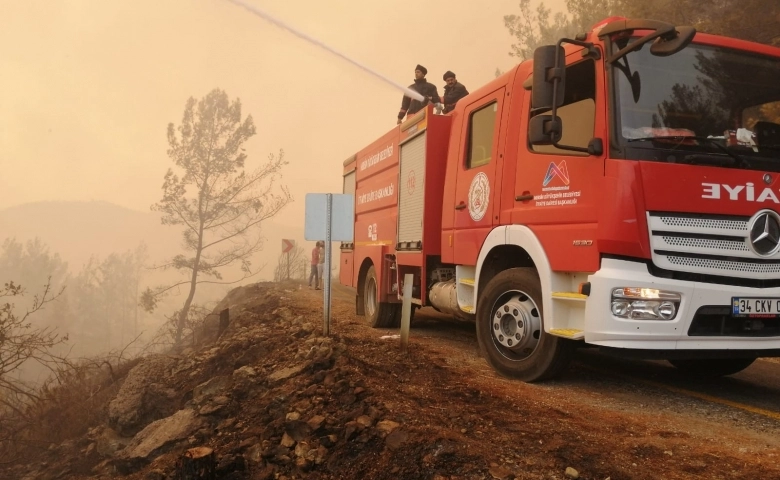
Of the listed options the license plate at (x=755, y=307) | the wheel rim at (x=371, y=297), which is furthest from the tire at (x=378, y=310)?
the license plate at (x=755, y=307)

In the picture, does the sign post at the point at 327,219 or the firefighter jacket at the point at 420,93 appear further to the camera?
the firefighter jacket at the point at 420,93

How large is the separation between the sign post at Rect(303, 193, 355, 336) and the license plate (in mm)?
4287

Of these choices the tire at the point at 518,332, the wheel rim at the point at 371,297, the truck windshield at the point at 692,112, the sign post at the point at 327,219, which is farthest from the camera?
the wheel rim at the point at 371,297

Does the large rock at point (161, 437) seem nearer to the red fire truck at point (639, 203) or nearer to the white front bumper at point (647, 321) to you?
the red fire truck at point (639, 203)

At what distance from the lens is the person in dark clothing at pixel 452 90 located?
8391mm

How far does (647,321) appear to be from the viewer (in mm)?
3939

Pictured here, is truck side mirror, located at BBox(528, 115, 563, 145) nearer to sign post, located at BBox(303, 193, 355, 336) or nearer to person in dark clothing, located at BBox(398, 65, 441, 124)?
sign post, located at BBox(303, 193, 355, 336)

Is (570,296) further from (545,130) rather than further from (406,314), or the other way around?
(406,314)

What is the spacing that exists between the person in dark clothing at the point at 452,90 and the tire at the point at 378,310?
9.51ft

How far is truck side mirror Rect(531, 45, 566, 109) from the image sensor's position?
4.21 m

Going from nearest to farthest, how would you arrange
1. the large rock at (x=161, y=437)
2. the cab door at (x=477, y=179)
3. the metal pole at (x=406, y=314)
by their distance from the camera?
the cab door at (x=477, y=179)
the large rock at (x=161, y=437)
the metal pole at (x=406, y=314)

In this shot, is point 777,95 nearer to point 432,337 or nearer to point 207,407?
point 432,337

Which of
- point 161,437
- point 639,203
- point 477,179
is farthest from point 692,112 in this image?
point 161,437

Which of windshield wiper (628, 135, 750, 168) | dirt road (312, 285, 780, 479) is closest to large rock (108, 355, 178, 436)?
dirt road (312, 285, 780, 479)
